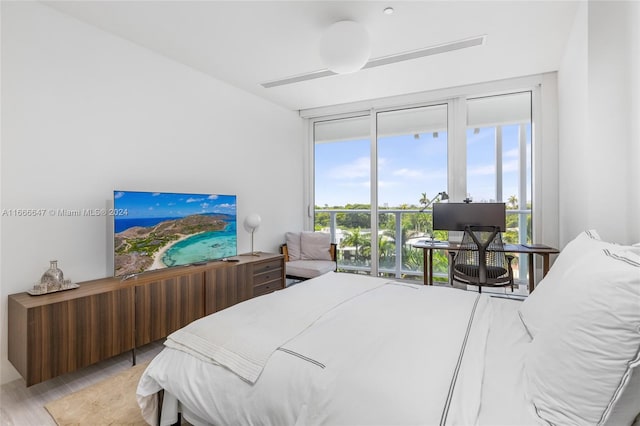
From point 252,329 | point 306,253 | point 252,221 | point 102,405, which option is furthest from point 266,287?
point 252,329

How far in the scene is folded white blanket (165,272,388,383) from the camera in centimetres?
128

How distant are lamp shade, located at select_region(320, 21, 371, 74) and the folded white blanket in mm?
1730

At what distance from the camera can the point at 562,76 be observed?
3.24 metres

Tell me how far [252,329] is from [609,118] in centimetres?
256

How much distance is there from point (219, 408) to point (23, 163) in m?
2.23

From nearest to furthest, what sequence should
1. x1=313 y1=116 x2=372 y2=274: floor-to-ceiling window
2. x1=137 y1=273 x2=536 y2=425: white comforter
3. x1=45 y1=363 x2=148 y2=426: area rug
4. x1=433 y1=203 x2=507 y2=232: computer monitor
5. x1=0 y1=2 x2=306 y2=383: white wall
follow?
x1=137 y1=273 x2=536 y2=425: white comforter
x1=45 y1=363 x2=148 y2=426: area rug
x1=0 y1=2 x2=306 y2=383: white wall
x1=433 y1=203 x2=507 y2=232: computer monitor
x1=313 y1=116 x2=372 y2=274: floor-to-ceiling window

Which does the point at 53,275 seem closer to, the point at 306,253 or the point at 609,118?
the point at 306,253

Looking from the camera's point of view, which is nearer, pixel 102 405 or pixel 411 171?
pixel 102 405

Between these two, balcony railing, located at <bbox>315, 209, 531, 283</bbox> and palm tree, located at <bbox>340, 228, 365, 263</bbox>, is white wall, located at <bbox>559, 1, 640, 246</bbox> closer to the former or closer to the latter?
balcony railing, located at <bbox>315, 209, 531, 283</bbox>

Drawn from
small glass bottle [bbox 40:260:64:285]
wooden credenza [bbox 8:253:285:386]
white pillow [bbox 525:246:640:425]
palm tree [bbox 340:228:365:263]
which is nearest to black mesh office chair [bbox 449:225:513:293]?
palm tree [bbox 340:228:365:263]

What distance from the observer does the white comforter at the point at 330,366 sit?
3.24ft

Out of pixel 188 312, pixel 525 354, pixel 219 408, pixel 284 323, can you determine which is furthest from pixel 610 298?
pixel 188 312

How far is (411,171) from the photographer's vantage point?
4.50m

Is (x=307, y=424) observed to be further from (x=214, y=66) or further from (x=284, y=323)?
(x=214, y=66)
